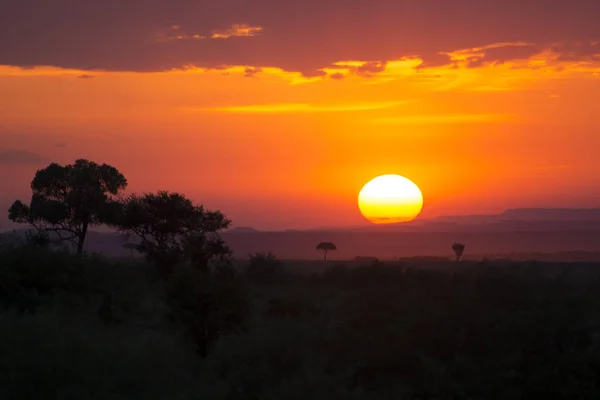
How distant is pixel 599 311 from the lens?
23422 mm

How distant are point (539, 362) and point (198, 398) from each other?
864cm

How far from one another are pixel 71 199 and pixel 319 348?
45562 millimetres

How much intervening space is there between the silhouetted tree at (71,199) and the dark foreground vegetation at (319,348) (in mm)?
33493

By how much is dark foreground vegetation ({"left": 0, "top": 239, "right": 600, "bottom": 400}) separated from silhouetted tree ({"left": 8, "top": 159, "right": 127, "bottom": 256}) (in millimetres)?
33493

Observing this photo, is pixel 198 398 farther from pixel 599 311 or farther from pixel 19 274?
pixel 19 274

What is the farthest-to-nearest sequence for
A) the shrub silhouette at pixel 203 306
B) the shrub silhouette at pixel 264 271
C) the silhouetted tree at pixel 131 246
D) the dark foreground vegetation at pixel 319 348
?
the shrub silhouette at pixel 264 271
the silhouetted tree at pixel 131 246
the shrub silhouette at pixel 203 306
the dark foreground vegetation at pixel 319 348

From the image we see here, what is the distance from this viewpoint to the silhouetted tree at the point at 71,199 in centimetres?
6169

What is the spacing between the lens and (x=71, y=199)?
205 ft

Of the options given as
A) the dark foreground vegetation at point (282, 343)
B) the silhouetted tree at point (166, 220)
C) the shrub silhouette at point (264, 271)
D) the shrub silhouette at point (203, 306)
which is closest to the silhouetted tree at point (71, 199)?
the silhouetted tree at point (166, 220)

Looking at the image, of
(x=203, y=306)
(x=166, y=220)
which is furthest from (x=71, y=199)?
(x=203, y=306)

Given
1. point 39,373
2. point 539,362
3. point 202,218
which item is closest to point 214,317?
point 39,373

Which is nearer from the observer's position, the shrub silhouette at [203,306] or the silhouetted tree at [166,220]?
the shrub silhouette at [203,306]

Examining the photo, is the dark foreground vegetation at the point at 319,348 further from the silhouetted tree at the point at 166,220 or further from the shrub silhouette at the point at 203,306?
the silhouetted tree at the point at 166,220

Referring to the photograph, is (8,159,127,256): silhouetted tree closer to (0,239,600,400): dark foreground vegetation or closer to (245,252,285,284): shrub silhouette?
(245,252,285,284): shrub silhouette
